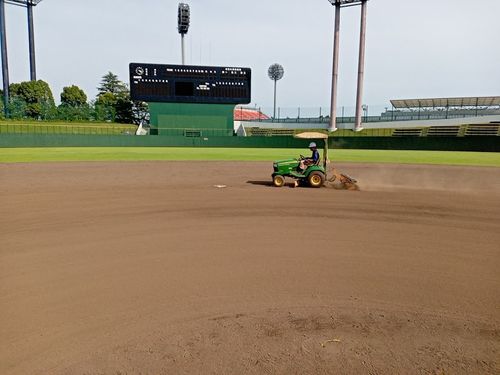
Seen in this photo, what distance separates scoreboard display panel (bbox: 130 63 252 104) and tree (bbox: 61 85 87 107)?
151ft

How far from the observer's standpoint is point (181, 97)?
42219 millimetres

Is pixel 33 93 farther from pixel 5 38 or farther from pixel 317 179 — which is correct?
pixel 317 179

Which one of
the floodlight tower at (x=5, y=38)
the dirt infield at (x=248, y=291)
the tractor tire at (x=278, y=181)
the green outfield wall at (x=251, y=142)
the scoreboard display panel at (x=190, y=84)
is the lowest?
the dirt infield at (x=248, y=291)

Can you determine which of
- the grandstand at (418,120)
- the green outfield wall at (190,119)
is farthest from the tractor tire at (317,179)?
the grandstand at (418,120)

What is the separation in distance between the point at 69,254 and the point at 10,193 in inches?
276

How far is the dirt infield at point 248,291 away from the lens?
3076 millimetres

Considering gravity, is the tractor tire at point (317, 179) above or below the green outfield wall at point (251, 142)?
below

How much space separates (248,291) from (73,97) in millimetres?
87323

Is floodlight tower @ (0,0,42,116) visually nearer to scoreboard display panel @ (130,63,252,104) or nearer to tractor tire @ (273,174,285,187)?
scoreboard display panel @ (130,63,252,104)

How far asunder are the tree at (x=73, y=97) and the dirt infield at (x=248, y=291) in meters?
80.8

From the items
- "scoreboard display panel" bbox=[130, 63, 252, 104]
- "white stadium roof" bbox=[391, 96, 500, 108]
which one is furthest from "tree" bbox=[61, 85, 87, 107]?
"white stadium roof" bbox=[391, 96, 500, 108]

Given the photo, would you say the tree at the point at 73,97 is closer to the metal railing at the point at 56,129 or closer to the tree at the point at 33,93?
the tree at the point at 33,93

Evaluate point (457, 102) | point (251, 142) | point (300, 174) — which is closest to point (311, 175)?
point (300, 174)

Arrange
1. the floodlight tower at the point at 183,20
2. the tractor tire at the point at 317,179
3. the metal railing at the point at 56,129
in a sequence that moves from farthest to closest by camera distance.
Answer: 1. the floodlight tower at the point at 183,20
2. the metal railing at the point at 56,129
3. the tractor tire at the point at 317,179
